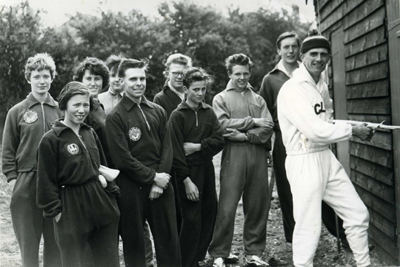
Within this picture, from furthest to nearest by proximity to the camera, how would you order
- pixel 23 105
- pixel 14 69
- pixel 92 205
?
pixel 14 69 → pixel 23 105 → pixel 92 205

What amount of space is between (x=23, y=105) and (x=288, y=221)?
313 centimetres

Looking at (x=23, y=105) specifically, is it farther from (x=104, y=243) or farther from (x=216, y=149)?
(x=216, y=149)

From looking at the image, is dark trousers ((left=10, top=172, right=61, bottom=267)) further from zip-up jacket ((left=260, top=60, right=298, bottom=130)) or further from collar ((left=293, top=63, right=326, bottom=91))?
zip-up jacket ((left=260, top=60, right=298, bottom=130))

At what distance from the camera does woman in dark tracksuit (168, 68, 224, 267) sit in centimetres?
472

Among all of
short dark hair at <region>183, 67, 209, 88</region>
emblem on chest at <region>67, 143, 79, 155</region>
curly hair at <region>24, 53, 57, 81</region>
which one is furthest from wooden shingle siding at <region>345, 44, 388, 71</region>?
curly hair at <region>24, 53, 57, 81</region>

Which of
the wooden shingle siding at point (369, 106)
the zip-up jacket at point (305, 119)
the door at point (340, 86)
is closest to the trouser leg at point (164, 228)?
the zip-up jacket at point (305, 119)

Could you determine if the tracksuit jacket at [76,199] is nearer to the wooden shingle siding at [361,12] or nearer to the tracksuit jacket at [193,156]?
the tracksuit jacket at [193,156]

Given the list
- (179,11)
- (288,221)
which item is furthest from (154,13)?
(288,221)

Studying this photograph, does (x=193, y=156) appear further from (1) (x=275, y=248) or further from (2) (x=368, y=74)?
(2) (x=368, y=74)

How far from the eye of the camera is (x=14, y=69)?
1761 cm

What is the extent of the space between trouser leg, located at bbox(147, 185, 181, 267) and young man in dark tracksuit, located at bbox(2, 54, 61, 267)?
833mm

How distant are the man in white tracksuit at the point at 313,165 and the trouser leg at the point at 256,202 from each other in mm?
1001

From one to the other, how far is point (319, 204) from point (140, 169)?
4.63 ft

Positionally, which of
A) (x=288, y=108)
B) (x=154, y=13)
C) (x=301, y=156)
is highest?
(x=154, y=13)
